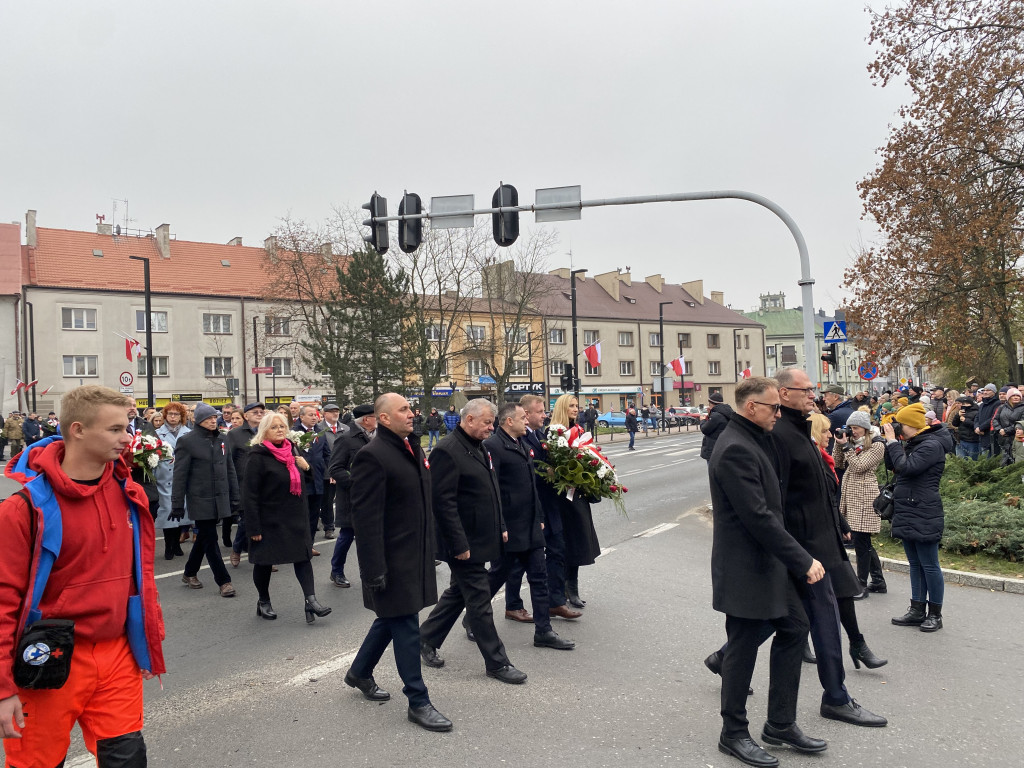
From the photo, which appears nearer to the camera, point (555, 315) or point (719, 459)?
point (719, 459)

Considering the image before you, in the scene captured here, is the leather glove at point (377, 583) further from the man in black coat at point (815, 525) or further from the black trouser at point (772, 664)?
the man in black coat at point (815, 525)

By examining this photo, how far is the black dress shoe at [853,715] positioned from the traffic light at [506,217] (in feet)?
29.2

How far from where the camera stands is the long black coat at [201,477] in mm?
8047

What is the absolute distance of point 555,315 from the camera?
62.5m

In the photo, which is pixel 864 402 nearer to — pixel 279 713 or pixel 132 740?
pixel 279 713

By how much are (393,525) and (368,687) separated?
1.10 metres

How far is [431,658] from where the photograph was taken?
5617 millimetres

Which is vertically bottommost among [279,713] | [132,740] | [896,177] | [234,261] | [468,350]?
[279,713]

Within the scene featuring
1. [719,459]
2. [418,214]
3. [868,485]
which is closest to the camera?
[719,459]

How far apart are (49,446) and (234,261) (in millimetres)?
58234

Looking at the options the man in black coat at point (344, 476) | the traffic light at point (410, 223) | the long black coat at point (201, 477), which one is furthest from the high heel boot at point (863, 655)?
the traffic light at point (410, 223)

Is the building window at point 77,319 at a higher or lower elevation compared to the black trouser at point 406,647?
higher

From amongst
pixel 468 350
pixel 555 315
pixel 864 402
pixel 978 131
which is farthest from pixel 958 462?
pixel 555 315

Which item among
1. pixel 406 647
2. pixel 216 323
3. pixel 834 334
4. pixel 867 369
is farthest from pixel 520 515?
pixel 216 323
